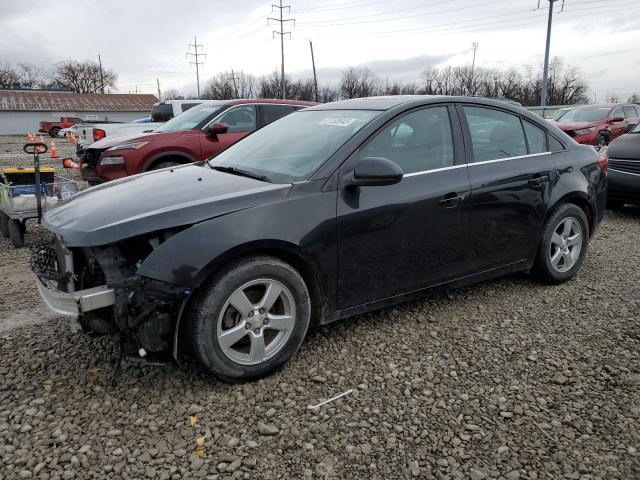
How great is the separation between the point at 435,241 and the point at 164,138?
16.9 feet

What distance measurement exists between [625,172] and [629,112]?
1075 cm

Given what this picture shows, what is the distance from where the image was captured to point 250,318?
283 cm

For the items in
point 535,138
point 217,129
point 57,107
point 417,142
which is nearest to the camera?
point 417,142

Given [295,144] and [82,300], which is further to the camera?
[295,144]

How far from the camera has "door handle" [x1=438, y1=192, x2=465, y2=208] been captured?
3.48 meters

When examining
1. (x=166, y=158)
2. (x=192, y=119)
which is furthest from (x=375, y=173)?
(x=192, y=119)

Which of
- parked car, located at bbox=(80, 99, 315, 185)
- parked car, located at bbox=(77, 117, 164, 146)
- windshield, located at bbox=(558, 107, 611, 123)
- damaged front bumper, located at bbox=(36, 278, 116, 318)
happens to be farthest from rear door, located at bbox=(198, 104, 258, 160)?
windshield, located at bbox=(558, 107, 611, 123)

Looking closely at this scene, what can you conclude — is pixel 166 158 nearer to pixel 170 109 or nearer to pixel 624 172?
pixel 624 172

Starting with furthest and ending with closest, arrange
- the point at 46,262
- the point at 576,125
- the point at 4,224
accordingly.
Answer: the point at 576,125 → the point at 4,224 → the point at 46,262

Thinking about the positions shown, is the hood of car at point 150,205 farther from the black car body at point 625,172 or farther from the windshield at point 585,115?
the windshield at point 585,115

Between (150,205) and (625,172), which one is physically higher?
(150,205)

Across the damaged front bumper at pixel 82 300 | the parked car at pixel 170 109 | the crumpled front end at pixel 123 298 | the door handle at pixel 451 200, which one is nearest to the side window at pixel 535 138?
the door handle at pixel 451 200

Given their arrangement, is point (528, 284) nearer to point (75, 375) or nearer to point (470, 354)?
point (470, 354)

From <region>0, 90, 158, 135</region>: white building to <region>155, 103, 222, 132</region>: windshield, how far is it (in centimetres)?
4425
